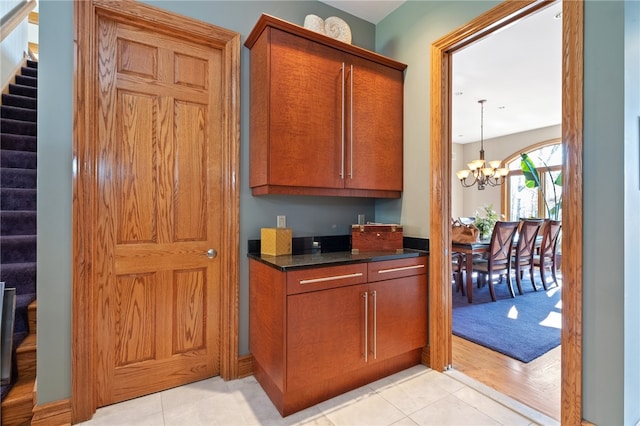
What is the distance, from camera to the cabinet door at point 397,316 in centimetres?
207

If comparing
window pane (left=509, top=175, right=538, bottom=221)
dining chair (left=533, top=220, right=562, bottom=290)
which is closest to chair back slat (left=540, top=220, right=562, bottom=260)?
dining chair (left=533, top=220, right=562, bottom=290)

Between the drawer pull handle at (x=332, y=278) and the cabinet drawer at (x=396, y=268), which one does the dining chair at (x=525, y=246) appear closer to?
the cabinet drawer at (x=396, y=268)

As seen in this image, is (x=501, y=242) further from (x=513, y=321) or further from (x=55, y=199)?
(x=55, y=199)

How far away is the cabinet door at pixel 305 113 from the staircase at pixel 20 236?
183cm

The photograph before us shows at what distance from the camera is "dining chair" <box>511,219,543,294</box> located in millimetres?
4023

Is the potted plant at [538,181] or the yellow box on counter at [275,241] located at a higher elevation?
the potted plant at [538,181]

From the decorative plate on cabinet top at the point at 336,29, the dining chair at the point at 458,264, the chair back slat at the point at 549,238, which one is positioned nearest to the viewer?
the decorative plate on cabinet top at the point at 336,29

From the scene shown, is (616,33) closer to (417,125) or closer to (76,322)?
(417,125)

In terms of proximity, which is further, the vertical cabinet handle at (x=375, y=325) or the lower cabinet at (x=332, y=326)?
the vertical cabinet handle at (x=375, y=325)

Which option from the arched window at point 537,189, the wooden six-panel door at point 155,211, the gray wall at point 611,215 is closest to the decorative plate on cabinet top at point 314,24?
the wooden six-panel door at point 155,211

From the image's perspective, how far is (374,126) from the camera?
94.3 inches

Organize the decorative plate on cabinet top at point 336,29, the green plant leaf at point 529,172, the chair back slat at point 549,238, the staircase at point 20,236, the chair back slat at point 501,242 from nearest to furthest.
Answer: the staircase at point 20,236
the decorative plate on cabinet top at point 336,29
the chair back slat at point 501,242
the chair back slat at point 549,238
the green plant leaf at point 529,172

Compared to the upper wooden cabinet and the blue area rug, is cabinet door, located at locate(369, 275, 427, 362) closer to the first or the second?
the upper wooden cabinet

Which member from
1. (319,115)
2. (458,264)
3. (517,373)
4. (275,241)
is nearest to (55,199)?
(275,241)
